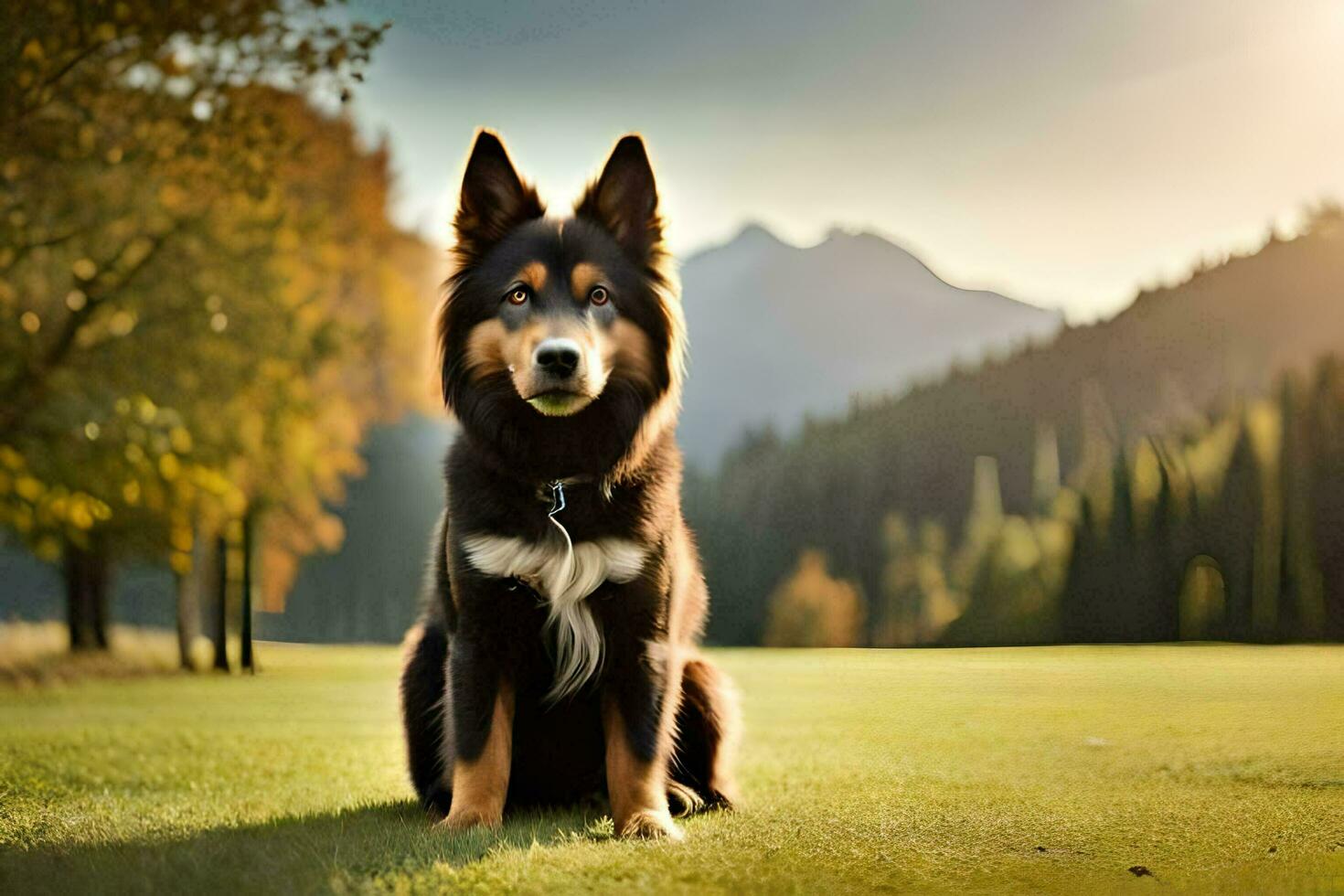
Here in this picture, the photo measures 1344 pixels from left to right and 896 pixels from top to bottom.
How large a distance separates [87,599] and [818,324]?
28.2 feet

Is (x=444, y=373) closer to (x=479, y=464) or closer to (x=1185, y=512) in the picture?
(x=479, y=464)

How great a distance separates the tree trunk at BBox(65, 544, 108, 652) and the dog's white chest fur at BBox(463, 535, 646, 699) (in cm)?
958

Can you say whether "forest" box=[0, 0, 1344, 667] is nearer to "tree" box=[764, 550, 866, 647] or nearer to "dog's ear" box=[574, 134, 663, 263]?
"tree" box=[764, 550, 866, 647]

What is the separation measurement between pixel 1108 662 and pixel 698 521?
244 centimetres

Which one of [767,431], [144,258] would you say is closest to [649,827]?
[767,431]

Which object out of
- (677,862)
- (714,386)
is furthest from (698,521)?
(677,862)

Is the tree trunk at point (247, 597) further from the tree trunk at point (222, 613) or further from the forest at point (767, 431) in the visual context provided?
the forest at point (767, 431)

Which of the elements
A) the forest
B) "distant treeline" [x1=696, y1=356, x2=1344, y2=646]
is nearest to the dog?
the forest

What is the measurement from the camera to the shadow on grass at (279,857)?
107 inches

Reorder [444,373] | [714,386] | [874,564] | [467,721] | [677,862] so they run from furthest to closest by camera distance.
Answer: [714,386]
[874,564]
[444,373]
[467,721]
[677,862]

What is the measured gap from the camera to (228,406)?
861cm

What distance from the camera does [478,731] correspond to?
309cm

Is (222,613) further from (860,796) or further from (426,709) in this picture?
(860,796)

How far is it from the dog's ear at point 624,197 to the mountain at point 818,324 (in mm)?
2557
